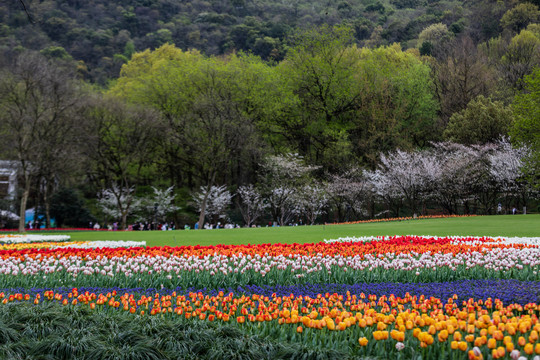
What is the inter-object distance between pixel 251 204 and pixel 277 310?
35.6 m

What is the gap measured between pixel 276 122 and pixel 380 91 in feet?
32.5

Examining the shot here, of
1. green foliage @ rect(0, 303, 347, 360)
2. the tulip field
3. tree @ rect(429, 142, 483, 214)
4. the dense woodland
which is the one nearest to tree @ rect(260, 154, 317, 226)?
the dense woodland

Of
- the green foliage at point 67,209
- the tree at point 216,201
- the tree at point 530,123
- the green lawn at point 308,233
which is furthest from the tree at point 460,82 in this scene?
the green foliage at point 67,209

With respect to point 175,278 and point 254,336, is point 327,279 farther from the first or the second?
point 254,336

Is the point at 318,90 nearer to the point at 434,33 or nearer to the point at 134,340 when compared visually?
the point at 434,33

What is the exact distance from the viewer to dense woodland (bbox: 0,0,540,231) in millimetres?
31578

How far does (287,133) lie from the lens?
45.0 m

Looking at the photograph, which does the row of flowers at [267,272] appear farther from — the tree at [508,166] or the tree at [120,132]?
the tree at [508,166]

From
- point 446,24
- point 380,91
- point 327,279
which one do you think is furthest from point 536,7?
point 327,279

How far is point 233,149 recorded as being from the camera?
127 feet

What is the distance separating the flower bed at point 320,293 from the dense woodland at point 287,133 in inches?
906

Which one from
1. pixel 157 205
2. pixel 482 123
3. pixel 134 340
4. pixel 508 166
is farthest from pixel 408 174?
pixel 134 340

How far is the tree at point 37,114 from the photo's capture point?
28.0 m

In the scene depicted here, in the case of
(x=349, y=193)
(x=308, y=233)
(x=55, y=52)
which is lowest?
(x=308, y=233)
